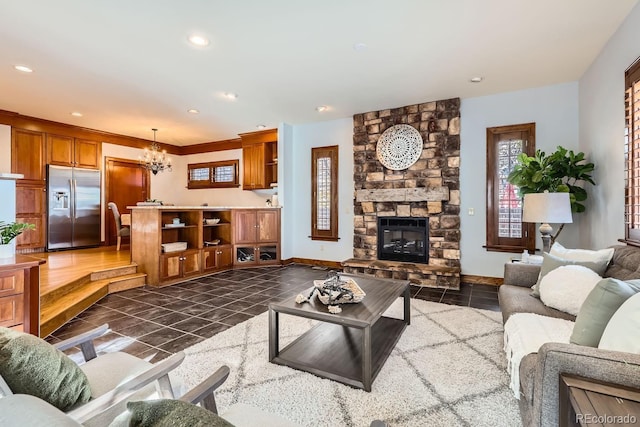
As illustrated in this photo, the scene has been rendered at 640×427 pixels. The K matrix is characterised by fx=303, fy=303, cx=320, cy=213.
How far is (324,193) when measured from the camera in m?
5.94

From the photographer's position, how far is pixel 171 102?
4.82 meters

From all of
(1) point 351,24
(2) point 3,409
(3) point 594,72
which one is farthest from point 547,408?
(3) point 594,72

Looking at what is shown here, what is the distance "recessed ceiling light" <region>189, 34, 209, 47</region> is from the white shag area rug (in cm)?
284

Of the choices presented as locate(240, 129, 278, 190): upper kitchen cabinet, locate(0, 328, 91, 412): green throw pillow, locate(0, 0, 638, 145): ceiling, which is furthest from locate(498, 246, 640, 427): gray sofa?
locate(240, 129, 278, 190): upper kitchen cabinet

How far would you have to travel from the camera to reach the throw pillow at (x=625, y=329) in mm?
1124

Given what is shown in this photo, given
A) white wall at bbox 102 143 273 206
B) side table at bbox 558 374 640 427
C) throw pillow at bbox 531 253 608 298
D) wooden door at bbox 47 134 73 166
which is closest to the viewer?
side table at bbox 558 374 640 427

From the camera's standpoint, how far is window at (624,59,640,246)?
97.5 inches

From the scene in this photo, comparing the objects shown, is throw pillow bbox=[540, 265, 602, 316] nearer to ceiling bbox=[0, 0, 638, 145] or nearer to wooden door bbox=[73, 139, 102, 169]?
ceiling bbox=[0, 0, 638, 145]

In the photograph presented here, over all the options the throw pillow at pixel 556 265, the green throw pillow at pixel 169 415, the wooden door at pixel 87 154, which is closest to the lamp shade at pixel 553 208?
the throw pillow at pixel 556 265

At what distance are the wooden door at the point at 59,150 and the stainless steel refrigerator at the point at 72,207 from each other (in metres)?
0.13

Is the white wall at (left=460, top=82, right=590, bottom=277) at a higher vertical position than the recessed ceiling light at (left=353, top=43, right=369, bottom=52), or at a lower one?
lower

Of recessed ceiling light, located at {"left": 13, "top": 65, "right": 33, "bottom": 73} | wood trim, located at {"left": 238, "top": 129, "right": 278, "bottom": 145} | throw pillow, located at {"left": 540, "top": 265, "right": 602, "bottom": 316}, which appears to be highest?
recessed ceiling light, located at {"left": 13, "top": 65, "right": 33, "bottom": 73}

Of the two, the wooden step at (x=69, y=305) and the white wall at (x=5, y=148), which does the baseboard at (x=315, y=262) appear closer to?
the wooden step at (x=69, y=305)

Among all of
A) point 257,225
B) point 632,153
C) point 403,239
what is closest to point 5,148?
point 257,225
